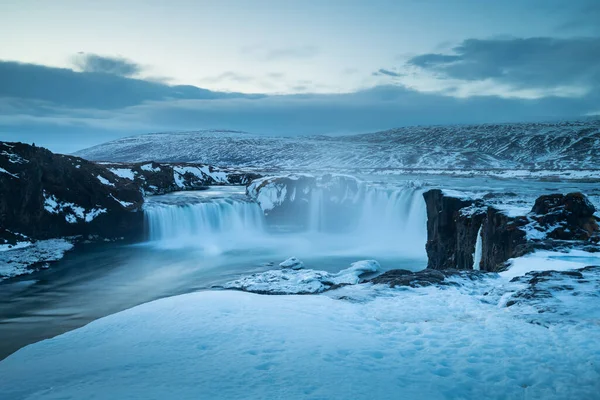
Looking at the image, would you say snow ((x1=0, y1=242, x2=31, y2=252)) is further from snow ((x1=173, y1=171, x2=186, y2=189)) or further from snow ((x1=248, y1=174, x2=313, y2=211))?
snow ((x1=173, y1=171, x2=186, y2=189))

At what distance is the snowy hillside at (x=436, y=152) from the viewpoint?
109375 millimetres

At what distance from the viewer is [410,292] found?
378 inches

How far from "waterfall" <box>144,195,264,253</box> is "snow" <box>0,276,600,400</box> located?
21.3 metres

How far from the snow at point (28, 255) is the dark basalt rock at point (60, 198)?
912mm

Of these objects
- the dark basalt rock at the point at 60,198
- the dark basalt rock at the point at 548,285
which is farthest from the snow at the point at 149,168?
the dark basalt rock at the point at 548,285

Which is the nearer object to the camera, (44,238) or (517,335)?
(517,335)

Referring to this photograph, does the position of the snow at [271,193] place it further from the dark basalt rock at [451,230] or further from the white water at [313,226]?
the dark basalt rock at [451,230]

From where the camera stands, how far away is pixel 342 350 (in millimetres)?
6625

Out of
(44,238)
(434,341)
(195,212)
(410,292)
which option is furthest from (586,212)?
(44,238)

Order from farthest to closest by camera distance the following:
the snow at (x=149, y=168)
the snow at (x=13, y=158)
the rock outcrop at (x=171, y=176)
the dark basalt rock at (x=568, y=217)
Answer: the snow at (x=149, y=168), the rock outcrop at (x=171, y=176), the snow at (x=13, y=158), the dark basalt rock at (x=568, y=217)

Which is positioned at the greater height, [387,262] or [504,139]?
[504,139]

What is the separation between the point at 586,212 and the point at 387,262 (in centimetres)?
1324

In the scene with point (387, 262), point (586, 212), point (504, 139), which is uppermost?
point (504, 139)

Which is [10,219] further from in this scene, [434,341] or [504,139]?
[504,139]
